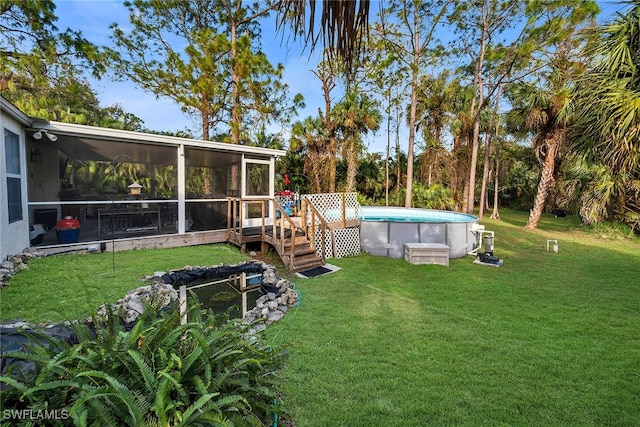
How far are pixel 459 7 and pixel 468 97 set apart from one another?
165 inches

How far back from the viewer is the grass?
2451 mm

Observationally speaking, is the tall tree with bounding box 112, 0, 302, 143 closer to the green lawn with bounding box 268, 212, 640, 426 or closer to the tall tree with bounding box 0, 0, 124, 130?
the tall tree with bounding box 0, 0, 124, 130

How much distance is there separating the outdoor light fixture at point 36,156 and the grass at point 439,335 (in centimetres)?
209

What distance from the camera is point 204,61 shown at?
42.1ft

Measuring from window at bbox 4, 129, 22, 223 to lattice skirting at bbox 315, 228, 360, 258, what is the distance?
5.98m

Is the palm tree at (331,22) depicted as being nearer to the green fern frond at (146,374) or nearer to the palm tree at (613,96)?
the green fern frond at (146,374)

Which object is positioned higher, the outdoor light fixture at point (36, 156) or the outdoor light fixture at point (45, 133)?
the outdoor light fixture at point (45, 133)

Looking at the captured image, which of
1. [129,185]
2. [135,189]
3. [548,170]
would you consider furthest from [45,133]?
[548,170]

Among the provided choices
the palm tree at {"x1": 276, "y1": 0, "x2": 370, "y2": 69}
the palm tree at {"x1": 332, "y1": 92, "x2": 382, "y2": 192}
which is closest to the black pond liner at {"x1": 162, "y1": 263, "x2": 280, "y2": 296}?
the palm tree at {"x1": 276, "y1": 0, "x2": 370, "y2": 69}

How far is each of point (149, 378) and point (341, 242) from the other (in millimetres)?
6843

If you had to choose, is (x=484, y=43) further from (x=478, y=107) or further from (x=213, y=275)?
(x=213, y=275)

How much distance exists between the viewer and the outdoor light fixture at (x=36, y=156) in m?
5.97

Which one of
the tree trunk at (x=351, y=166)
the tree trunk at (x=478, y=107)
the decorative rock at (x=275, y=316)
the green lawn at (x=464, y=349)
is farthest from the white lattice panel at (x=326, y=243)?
the tree trunk at (x=478, y=107)

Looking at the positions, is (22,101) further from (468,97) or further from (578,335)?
(468,97)
